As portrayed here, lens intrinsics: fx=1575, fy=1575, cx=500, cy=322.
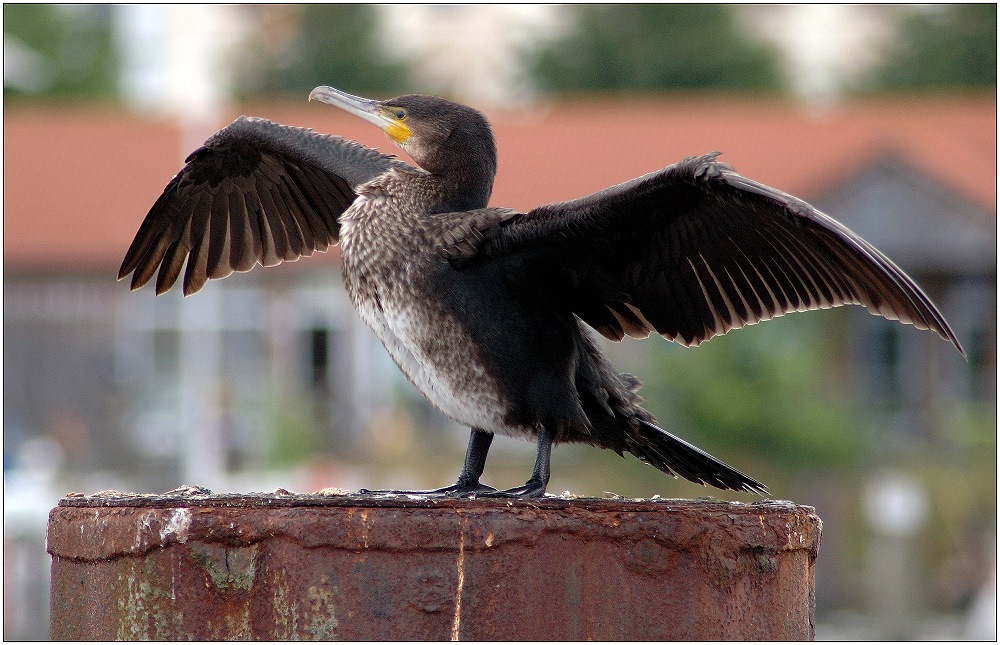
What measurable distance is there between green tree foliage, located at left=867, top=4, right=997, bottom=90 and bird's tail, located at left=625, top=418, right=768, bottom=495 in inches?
1210

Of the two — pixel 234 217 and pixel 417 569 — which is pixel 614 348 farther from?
pixel 417 569

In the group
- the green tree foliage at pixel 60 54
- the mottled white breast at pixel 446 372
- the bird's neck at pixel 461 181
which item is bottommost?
the mottled white breast at pixel 446 372

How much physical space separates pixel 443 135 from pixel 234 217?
1.21m

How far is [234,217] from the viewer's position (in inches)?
239

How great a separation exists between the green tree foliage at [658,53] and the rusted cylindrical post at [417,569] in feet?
108

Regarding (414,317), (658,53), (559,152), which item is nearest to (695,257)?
(414,317)

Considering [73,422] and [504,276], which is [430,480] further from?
[504,276]

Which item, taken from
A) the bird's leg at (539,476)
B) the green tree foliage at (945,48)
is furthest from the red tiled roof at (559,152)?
the bird's leg at (539,476)

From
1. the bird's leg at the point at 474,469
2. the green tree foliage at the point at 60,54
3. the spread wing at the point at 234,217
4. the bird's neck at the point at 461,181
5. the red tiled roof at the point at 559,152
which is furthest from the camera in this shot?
the green tree foliage at the point at 60,54

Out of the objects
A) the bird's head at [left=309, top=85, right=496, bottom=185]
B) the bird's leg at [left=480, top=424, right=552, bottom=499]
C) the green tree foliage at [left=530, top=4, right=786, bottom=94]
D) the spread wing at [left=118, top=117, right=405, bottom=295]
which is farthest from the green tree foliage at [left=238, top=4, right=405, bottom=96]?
the bird's leg at [left=480, top=424, right=552, bottom=499]

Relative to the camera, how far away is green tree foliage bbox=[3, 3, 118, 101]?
35.3m

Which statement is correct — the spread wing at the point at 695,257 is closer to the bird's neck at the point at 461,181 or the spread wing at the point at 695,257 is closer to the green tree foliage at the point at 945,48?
the bird's neck at the point at 461,181

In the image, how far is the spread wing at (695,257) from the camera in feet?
14.7

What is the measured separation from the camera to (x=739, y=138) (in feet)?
89.5
